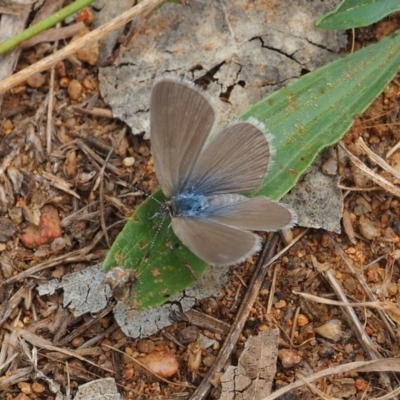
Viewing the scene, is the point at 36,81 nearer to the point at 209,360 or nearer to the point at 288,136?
the point at 288,136

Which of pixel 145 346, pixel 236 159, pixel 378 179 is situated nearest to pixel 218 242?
pixel 236 159

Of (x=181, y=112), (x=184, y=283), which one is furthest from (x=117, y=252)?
(x=181, y=112)

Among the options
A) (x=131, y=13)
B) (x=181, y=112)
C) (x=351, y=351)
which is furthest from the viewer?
(x=131, y=13)

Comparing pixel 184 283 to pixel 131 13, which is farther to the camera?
pixel 131 13

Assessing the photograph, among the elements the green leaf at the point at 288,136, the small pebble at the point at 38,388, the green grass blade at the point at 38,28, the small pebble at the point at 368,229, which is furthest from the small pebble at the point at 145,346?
the green grass blade at the point at 38,28

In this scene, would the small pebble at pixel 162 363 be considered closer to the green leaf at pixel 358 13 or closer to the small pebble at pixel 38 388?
the small pebble at pixel 38 388

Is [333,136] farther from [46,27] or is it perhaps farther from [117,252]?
[46,27]
